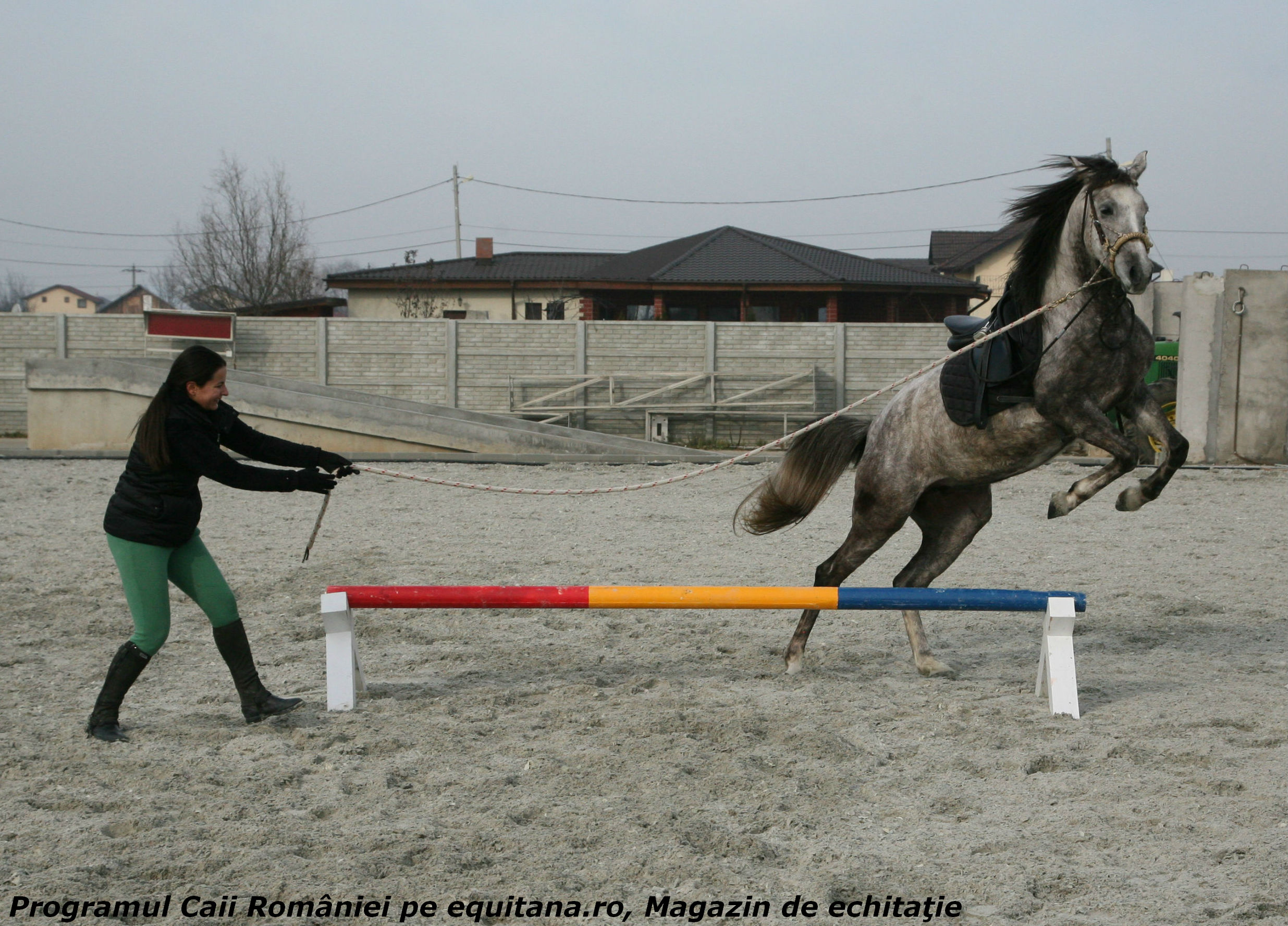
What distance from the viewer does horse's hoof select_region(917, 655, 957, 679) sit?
5.43 m

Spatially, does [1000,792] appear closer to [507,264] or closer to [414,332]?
[414,332]

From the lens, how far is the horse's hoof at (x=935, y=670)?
17.8 ft

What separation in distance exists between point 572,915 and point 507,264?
114 feet

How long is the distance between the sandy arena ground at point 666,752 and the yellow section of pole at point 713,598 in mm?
452

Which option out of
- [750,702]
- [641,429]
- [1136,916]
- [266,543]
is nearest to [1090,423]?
[750,702]

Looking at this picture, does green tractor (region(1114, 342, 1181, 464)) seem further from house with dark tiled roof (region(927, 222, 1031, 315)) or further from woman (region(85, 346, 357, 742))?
house with dark tiled roof (region(927, 222, 1031, 315))

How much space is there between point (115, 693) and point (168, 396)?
4.01 ft

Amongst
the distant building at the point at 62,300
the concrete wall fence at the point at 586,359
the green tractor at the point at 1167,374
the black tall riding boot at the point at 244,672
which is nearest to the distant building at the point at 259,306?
the concrete wall fence at the point at 586,359

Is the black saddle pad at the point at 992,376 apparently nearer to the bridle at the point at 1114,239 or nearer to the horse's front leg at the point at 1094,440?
the horse's front leg at the point at 1094,440

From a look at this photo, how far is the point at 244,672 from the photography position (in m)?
4.57

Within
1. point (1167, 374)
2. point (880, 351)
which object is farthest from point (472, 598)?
point (880, 351)

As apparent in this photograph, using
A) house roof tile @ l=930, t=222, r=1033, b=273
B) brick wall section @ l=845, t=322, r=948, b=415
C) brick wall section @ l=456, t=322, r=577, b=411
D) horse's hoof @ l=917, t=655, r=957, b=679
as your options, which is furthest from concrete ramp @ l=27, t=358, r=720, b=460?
house roof tile @ l=930, t=222, r=1033, b=273

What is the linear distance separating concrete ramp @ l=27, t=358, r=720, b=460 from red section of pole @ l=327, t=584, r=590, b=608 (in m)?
10.3

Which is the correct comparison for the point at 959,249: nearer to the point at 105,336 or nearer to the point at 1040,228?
the point at 105,336
